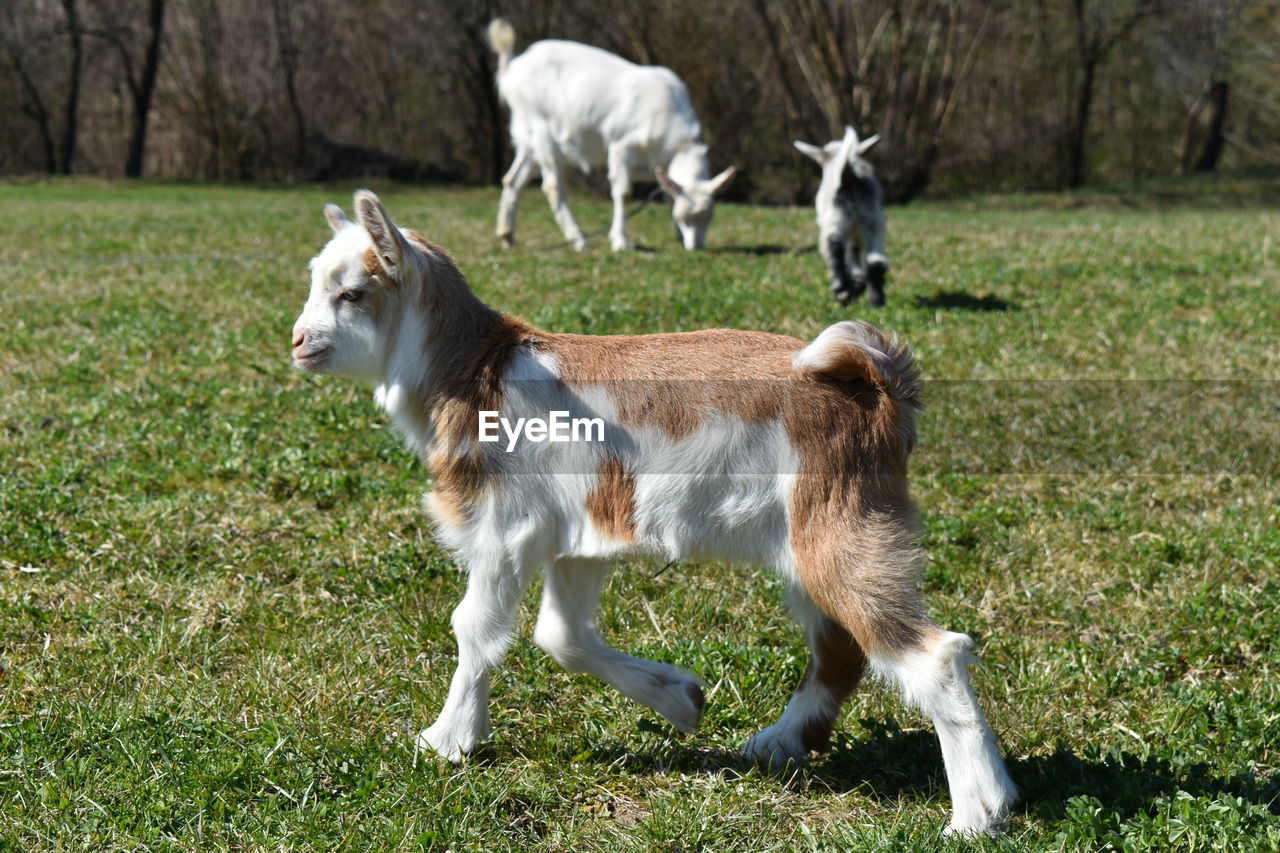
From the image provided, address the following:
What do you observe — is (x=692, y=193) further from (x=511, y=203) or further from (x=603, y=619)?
(x=603, y=619)

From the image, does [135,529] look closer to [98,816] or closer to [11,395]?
[98,816]

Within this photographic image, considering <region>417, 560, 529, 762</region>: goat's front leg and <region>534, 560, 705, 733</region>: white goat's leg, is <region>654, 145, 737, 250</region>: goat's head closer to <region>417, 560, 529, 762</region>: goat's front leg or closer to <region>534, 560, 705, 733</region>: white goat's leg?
<region>534, 560, 705, 733</region>: white goat's leg

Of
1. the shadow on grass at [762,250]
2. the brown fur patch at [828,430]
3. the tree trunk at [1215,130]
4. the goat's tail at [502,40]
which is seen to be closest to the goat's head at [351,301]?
the brown fur patch at [828,430]

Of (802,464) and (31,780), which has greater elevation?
(802,464)

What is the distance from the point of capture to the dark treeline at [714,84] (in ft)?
84.7

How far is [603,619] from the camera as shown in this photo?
4.49 m

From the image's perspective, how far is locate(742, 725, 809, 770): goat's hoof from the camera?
3543 millimetres

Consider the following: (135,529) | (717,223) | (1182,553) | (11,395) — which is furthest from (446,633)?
(717,223)

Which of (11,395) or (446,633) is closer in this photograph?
(446,633)

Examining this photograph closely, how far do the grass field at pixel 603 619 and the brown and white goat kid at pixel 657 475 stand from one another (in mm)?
295

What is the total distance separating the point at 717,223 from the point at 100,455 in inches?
470

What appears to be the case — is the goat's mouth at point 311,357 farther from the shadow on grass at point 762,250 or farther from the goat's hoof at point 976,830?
the shadow on grass at point 762,250

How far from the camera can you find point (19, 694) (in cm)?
385

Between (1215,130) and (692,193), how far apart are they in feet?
71.6
